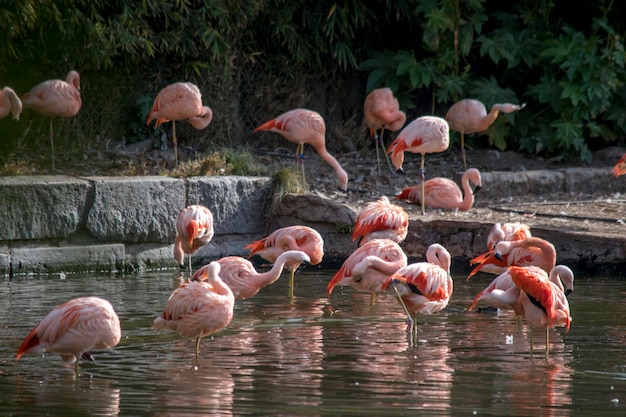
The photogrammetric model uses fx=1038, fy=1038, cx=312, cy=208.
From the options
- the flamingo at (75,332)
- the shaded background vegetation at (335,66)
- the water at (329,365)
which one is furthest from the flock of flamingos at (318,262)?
the shaded background vegetation at (335,66)

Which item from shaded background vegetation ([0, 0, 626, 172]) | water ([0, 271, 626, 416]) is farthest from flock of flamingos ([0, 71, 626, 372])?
shaded background vegetation ([0, 0, 626, 172])

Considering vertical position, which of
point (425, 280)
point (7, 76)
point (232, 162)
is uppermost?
point (7, 76)

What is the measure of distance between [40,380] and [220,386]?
79cm

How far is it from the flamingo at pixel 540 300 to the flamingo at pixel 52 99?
4836mm

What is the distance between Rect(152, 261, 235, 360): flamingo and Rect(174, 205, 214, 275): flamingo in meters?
2.01

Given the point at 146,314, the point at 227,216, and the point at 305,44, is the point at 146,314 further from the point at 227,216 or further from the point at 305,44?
the point at 305,44

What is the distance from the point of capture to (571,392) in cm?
414

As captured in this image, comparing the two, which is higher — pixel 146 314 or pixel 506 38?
pixel 506 38

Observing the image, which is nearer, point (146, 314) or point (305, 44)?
point (146, 314)

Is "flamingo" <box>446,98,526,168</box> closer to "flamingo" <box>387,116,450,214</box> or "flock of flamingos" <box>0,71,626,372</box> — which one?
"flock of flamingos" <box>0,71,626,372</box>

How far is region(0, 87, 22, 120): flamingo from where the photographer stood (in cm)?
802

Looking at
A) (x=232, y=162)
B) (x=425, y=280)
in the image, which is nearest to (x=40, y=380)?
(x=425, y=280)

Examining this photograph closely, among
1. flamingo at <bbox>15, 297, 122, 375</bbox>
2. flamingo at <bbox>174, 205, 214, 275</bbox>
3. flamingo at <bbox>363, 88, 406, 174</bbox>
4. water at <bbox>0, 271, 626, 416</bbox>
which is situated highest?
flamingo at <bbox>363, 88, 406, 174</bbox>

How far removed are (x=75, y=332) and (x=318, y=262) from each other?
2.69m
